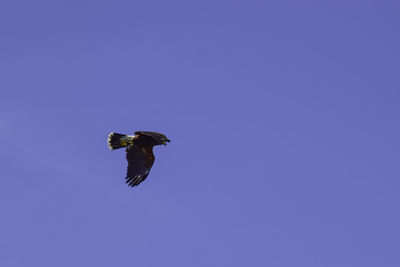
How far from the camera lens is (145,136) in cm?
2588

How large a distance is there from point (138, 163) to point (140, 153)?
0.41 metres

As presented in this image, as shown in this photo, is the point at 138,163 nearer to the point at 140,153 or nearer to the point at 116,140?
the point at 140,153

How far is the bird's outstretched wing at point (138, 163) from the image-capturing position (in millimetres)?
25328

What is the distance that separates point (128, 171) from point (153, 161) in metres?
0.97

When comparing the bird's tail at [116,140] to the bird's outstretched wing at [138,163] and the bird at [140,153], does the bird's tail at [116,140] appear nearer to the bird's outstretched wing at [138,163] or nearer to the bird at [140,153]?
the bird at [140,153]

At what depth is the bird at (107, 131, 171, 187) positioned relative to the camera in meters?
25.4

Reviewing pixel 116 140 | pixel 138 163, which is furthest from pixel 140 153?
pixel 116 140

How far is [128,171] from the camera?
25562mm

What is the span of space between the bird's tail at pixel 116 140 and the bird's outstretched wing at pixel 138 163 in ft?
1.39

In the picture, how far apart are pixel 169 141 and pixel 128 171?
183 cm

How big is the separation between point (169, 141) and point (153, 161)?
0.93 meters

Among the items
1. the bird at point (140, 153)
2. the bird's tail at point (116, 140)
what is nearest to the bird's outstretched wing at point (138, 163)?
the bird at point (140, 153)

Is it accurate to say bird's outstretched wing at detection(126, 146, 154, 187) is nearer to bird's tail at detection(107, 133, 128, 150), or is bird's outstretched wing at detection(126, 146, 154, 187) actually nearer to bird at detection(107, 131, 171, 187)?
bird at detection(107, 131, 171, 187)

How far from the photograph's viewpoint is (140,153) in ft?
85.0
